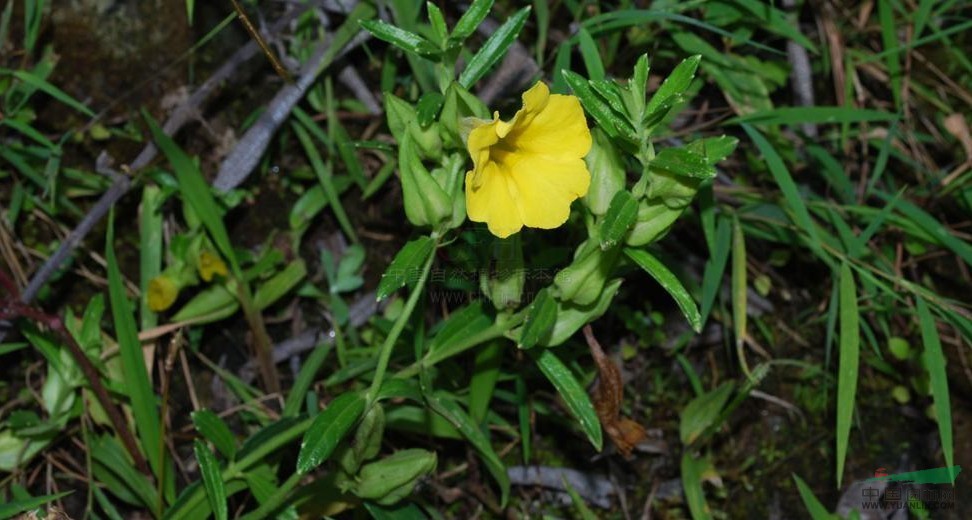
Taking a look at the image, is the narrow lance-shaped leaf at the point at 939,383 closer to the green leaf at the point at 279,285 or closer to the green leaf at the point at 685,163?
the green leaf at the point at 685,163

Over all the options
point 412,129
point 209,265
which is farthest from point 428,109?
point 209,265

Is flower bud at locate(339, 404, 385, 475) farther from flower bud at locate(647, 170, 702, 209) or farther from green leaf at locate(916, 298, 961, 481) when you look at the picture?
green leaf at locate(916, 298, 961, 481)

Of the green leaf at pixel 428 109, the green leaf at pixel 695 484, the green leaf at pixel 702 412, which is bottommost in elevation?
the green leaf at pixel 695 484

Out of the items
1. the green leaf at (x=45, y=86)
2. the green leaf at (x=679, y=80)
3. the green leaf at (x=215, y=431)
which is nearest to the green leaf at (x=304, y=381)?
the green leaf at (x=215, y=431)

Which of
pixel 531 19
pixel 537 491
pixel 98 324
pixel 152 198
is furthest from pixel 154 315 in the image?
pixel 531 19

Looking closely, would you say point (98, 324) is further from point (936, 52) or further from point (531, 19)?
point (936, 52)

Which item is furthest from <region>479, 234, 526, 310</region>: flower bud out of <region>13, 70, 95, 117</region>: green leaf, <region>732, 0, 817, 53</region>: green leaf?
<region>13, 70, 95, 117</region>: green leaf

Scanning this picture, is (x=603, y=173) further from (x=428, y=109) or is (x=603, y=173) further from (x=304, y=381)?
(x=304, y=381)
